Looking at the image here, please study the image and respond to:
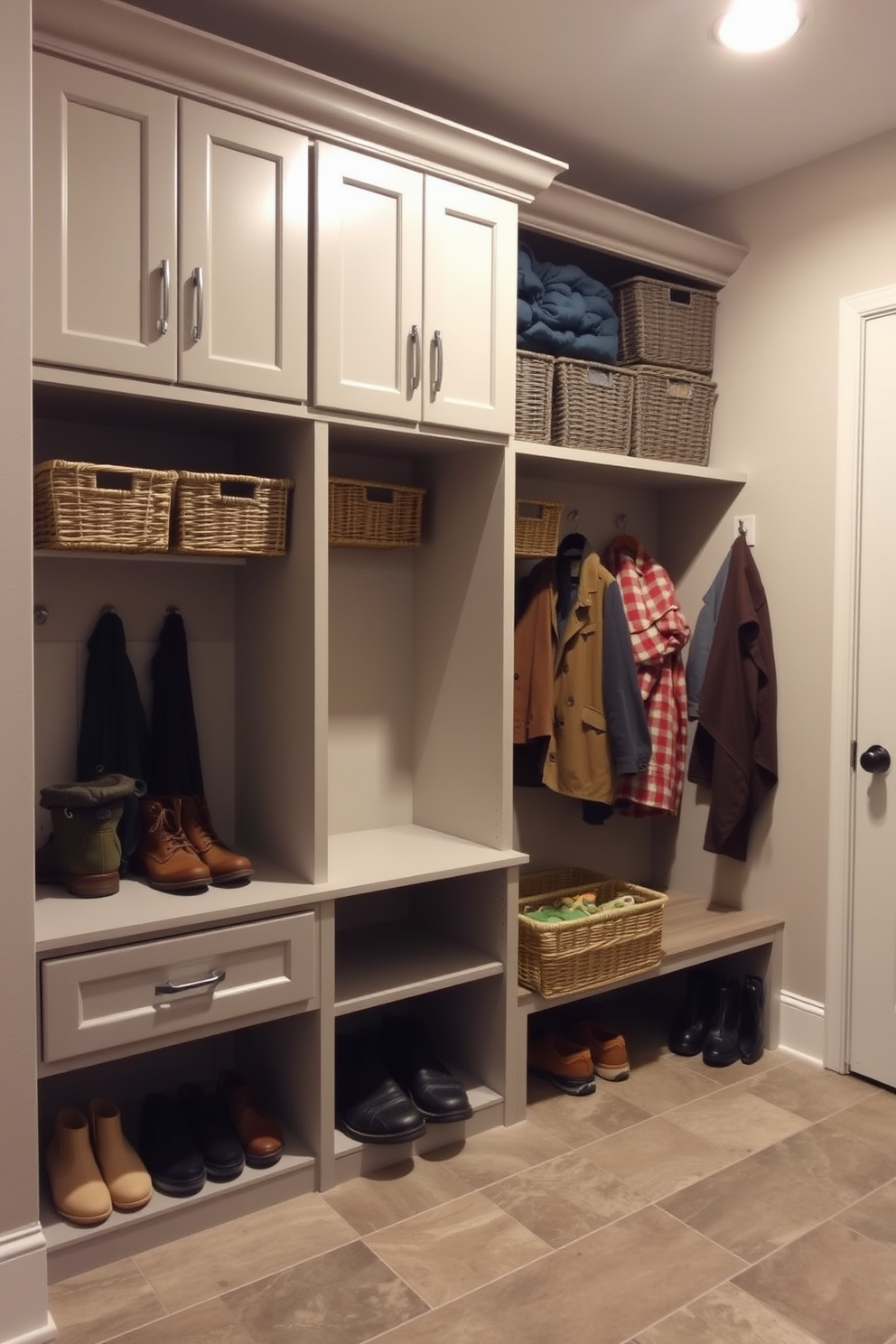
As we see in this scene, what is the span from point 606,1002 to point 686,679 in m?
1.09

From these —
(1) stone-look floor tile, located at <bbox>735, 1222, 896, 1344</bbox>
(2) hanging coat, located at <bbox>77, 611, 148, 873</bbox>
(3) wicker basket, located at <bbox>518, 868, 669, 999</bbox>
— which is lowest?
(1) stone-look floor tile, located at <bbox>735, 1222, 896, 1344</bbox>

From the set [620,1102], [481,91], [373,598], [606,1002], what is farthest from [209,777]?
[481,91]

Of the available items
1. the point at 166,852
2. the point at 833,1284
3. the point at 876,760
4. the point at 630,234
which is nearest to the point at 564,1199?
the point at 833,1284

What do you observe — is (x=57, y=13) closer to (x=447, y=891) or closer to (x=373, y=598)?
(x=373, y=598)

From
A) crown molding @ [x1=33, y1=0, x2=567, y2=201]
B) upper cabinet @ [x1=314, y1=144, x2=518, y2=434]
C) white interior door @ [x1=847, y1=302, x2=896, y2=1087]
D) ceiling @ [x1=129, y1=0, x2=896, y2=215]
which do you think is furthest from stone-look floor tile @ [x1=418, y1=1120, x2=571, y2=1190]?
ceiling @ [x1=129, y1=0, x2=896, y2=215]

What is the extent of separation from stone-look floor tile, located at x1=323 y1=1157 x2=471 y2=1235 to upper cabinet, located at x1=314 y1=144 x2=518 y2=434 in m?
1.72

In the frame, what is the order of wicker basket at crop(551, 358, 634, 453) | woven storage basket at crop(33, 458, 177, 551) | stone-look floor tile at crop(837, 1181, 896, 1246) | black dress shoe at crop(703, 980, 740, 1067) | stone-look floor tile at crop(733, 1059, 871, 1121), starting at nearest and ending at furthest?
woven storage basket at crop(33, 458, 177, 551) < stone-look floor tile at crop(837, 1181, 896, 1246) < stone-look floor tile at crop(733, 1059, 871, 1121) < wicker basket at crop(551, 358, 634, 453) < black dress shoe at crop(703, 980, 740, 1067)

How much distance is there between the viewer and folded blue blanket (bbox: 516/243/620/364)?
279cm

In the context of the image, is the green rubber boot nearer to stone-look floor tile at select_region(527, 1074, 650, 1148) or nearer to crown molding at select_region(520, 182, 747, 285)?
stone-look floor tile at select_region(527, 1074, 650, 1148)

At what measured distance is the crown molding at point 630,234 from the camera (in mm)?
2781

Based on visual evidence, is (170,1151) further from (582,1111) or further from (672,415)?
(672,415)

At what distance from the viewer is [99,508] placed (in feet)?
6.81

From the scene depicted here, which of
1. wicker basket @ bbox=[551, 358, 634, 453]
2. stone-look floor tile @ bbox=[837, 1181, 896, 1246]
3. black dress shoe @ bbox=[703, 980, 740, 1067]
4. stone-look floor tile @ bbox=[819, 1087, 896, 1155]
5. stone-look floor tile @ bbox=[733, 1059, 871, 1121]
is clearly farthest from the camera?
black dress shoe @ bbox=[703, 980, 740, 1067]

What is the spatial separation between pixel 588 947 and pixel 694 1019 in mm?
667
